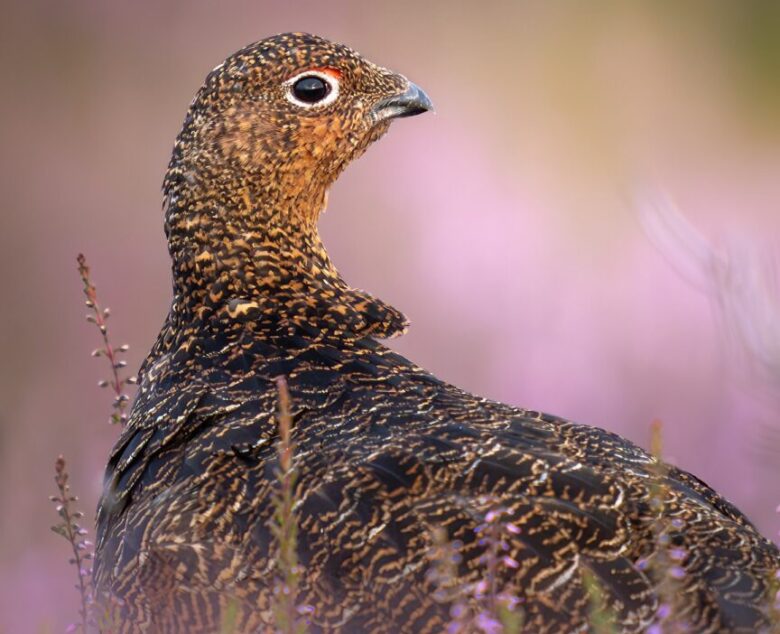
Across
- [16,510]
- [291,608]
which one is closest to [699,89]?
[16,510]

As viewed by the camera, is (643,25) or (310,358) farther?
(643,25)

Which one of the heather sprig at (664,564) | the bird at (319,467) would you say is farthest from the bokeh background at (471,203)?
the heather sprig at (664,564)

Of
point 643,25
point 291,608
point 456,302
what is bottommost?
point 291,608

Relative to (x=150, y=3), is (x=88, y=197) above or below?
below

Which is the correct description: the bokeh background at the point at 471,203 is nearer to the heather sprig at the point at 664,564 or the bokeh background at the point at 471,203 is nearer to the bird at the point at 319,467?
the bird at the point at 319,467

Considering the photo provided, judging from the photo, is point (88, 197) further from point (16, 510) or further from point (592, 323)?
point (16, 510)

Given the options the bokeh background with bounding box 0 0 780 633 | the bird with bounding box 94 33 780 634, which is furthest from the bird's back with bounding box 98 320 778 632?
the bokeh background with bounding box 0 0 780 633

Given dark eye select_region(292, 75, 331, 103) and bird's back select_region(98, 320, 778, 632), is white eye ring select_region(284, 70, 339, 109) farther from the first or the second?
bird's back select_region(98, 320, 778, 632)

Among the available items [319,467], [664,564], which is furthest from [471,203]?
[664,564]
